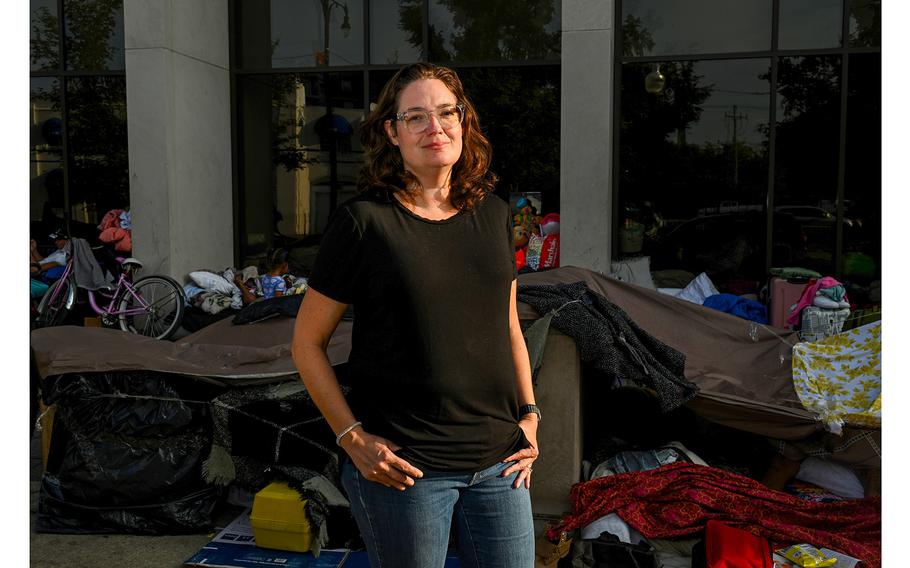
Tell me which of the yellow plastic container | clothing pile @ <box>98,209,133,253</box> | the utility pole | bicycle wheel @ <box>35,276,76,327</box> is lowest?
the yellow plastic container

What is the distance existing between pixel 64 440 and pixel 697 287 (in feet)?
20.9

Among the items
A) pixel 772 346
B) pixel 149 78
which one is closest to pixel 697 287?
pixel 772 346

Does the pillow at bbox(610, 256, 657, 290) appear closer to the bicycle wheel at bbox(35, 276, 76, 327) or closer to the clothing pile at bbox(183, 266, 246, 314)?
the clothing pile at bbox(183, 266, 246, 314)

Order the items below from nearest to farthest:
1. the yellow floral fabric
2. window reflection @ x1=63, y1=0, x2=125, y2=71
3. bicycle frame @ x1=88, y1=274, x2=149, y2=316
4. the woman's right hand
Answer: the woman's right hand → the yellow floral fabric → bicycle frame @ x1=88, y1=274, x2=149, y2=316 → window reflection @ x1=63, y1=0, x2=125, y2=71

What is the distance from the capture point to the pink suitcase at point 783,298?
8.08m

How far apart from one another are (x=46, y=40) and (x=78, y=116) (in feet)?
3.65

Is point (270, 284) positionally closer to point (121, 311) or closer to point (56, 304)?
point (121, 311)

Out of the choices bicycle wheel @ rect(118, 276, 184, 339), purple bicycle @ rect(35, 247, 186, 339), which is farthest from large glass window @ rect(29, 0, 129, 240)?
bicycle wheel @ rect(118, 276, 184, 339)

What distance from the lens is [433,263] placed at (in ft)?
7.03

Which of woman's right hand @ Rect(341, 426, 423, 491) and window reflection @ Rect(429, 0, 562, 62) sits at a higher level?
window reflection @ Rect(429, 0, 562, 62)

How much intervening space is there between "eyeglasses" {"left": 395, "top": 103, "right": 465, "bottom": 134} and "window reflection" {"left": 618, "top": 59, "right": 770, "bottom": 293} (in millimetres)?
7569

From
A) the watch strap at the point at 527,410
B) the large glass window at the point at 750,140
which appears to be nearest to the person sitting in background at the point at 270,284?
the large glass window at the point at 750,140

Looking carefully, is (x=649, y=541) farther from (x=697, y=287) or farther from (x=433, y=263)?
(x=697, y=287)

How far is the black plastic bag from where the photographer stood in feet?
16.3
